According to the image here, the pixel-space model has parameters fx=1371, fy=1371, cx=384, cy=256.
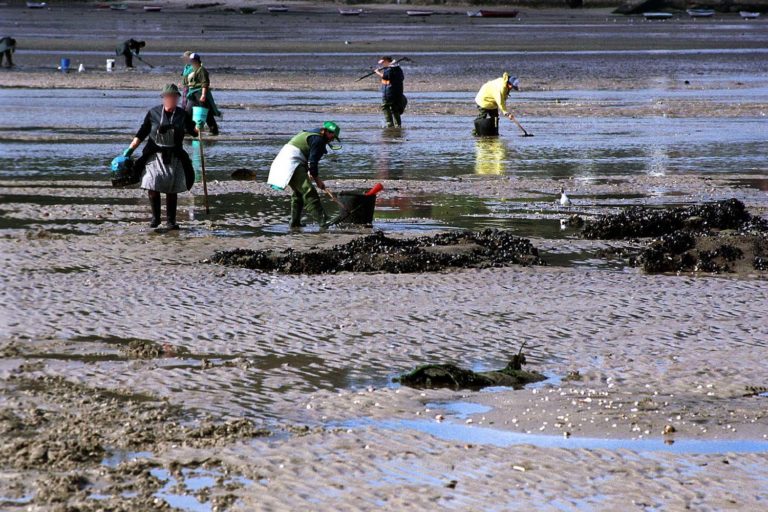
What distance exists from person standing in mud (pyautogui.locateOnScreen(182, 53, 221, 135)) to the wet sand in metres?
3.67

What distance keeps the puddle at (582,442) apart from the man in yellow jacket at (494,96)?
710 inches

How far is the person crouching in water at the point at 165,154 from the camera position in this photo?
49.4 ft

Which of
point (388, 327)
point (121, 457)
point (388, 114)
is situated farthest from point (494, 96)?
point (121, 457)

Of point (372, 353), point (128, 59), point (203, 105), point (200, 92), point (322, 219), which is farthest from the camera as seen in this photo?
point (128, 59)

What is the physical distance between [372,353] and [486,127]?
53.4ft

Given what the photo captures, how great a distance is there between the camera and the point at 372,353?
384 inches

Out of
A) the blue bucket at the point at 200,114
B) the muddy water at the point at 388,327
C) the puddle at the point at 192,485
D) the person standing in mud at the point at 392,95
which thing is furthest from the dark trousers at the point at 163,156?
the person standing in mud at the point at 392,95

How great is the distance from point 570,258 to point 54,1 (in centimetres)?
11253

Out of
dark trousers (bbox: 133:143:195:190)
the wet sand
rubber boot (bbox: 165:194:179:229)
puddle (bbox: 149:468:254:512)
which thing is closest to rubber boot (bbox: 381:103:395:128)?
the wet sand

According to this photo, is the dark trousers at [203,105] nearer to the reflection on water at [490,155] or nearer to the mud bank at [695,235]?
the reflection on water at [490,155]

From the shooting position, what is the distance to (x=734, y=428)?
26.0ft

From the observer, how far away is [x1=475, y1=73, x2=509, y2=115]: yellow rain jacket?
25.5m

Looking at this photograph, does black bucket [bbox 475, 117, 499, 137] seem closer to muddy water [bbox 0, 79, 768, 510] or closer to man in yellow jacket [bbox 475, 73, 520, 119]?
man in yellow jacket [bbox 475, 73, 520, 119]

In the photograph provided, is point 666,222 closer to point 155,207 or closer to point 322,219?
point 322,219
